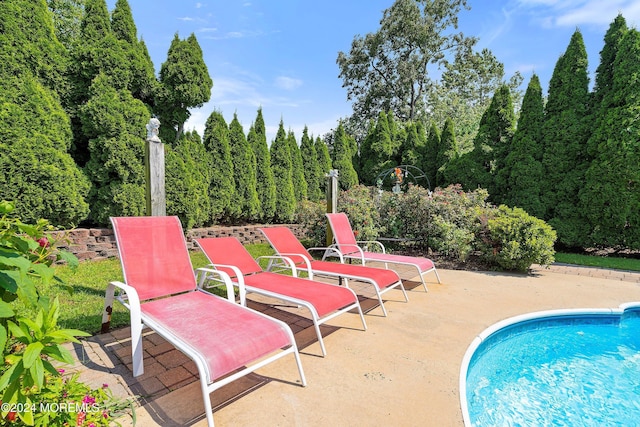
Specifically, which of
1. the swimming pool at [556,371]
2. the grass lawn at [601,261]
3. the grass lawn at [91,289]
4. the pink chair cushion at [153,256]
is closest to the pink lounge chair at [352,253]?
the swimming pool at [556,371]

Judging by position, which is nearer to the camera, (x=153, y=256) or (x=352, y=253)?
(x=153, y=256)

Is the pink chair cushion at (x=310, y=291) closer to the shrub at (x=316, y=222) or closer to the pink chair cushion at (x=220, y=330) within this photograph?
the pink chair cushion at (x=220, y=330)

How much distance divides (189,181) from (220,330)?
6737 millimetres

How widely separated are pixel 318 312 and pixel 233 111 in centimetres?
901

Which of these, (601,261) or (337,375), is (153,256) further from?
(601,261)

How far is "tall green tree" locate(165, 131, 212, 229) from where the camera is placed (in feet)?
26.1

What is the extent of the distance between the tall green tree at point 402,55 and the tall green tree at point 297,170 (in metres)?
14.1

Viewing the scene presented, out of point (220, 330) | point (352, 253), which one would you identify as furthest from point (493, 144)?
point (220, 330)

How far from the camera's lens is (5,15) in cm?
599

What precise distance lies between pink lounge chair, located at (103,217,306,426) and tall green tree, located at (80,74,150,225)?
180 inches

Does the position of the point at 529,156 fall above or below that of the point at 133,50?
below

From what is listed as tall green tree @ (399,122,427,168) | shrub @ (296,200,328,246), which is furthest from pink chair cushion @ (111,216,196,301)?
tall green tree @ (399,122,427,168)

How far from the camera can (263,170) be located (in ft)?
36.7

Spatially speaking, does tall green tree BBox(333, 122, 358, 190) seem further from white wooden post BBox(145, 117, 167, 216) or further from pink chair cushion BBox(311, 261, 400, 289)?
white wooden post BBox(145, 117, 167, 216)
